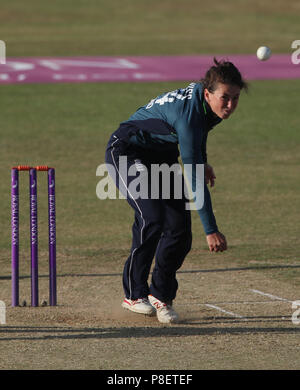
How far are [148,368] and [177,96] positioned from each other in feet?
6.73

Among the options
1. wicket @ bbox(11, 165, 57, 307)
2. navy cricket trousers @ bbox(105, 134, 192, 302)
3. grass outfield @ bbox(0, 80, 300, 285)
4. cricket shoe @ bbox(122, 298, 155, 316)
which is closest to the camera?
navy cricket trousers @ bbox(105, 134, 192, 302)

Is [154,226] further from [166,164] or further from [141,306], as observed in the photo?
[141,306]

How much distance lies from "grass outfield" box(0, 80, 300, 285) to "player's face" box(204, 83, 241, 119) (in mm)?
2516

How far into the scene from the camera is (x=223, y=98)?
6680 mm

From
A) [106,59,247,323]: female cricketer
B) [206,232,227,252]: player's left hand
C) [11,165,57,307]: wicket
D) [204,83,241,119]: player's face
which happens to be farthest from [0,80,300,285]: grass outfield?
[204,83,241,119]: player's face

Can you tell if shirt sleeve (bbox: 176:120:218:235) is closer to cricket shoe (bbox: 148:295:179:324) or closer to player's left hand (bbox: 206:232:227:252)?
player's left hand (bbox: 206:232:227:252)

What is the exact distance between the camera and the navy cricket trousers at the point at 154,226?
7164 millimetres

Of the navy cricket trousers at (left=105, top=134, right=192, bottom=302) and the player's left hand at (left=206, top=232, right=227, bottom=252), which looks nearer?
the player's left hand at (left=206, top=232, right=227, bottom=252)

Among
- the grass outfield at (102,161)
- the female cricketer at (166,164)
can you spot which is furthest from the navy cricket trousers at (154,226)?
the grass outfield at (102,161)

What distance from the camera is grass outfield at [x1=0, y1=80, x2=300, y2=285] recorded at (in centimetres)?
1060

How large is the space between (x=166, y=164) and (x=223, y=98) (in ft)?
2.62
